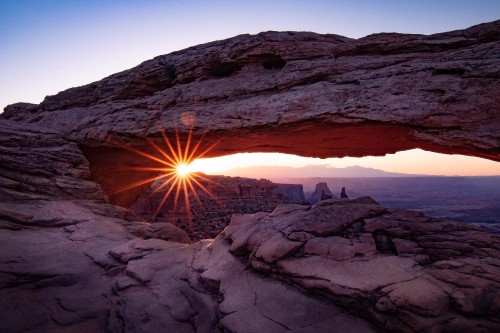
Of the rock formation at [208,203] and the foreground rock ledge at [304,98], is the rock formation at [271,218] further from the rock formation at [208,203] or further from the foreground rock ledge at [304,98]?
the rock formation at [208,203]

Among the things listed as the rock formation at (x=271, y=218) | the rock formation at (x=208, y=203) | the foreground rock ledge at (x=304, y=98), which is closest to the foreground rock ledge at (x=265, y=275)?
the rock formation at (x=271, y=218)

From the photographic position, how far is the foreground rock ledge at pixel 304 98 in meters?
7.10

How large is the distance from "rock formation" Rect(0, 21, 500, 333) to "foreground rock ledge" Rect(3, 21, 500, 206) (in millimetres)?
53

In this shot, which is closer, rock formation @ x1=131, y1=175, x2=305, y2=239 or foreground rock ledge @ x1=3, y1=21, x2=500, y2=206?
foreground rock ledge @ x1=3, y1=21, x2=500, y2=206

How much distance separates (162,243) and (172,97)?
603 centimetres

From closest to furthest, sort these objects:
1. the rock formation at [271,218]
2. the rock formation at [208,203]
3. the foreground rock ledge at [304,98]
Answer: the rock formation at [271,218], the foreground rock ledge at [304,98], the rock formation at [208,203]

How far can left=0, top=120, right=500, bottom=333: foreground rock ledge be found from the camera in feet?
14.9

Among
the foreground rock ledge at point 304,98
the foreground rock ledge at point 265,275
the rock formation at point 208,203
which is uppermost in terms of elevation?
the foreground rock ledge at point 304,98

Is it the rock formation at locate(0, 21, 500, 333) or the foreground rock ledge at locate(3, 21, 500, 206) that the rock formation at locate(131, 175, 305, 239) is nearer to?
the foreground rock ledge at locate(3, 21, 500, 206)

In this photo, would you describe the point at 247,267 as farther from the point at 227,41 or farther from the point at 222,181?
the point at 222,181

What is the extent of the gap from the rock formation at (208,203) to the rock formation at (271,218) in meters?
12.7

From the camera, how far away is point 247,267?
6680mm

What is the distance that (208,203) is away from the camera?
33.9 metres

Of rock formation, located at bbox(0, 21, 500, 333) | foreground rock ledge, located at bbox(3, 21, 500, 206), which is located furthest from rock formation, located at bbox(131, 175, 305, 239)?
rock formation, located at bbox(0, 21, 500, 333)
